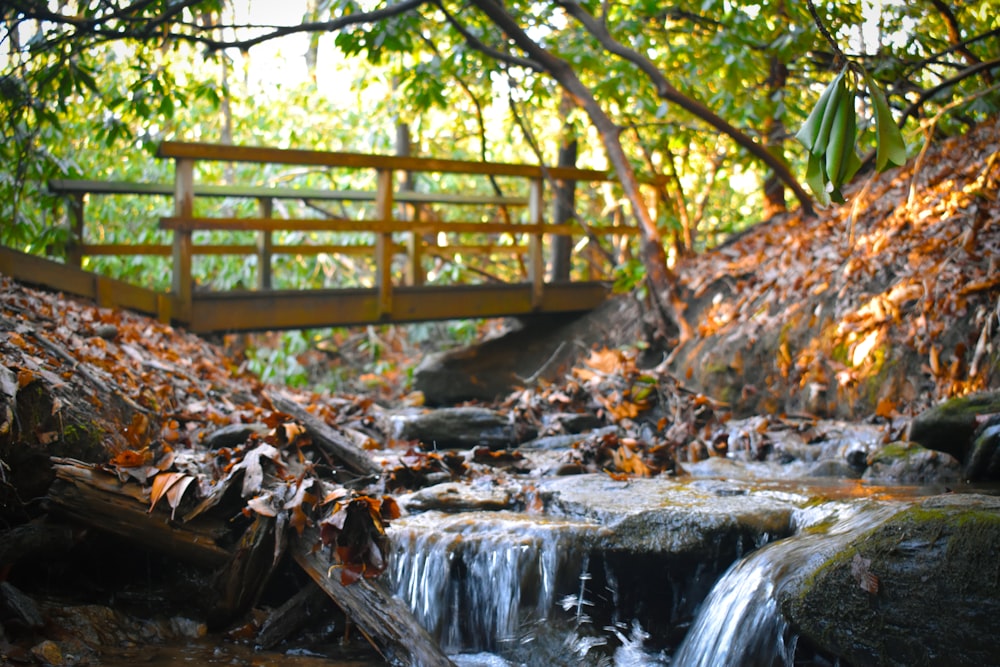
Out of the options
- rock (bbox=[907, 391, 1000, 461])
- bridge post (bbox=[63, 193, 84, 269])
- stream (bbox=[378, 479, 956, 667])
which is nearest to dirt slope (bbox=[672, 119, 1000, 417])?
rock (bbox=[907, 391, 1000, 461])

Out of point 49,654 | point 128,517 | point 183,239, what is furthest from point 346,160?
point 49,654

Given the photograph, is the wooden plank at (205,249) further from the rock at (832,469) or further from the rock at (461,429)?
the rock at (832,469)

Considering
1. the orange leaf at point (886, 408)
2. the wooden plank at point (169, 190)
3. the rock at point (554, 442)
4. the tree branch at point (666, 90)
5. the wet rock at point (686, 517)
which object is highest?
the tree branch at point (666, 90)

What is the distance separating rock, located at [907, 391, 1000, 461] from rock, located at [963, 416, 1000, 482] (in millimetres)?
73

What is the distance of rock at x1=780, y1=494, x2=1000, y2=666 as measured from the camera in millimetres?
2482

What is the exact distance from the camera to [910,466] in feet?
14.0

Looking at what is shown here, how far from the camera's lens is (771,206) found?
9.41 meters

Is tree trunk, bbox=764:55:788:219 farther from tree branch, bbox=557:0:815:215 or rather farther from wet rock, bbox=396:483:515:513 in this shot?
wet rock, bbox=396:483:515:513

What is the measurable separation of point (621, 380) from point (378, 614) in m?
4.12

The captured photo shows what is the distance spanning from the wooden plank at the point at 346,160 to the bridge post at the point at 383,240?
15 cm

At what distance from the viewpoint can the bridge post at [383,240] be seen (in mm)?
8297

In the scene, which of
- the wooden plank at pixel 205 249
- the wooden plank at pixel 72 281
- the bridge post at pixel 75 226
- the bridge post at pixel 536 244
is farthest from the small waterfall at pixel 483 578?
the bridge post at pixel 536 244

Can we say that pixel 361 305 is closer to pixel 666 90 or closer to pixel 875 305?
pixel 666 90

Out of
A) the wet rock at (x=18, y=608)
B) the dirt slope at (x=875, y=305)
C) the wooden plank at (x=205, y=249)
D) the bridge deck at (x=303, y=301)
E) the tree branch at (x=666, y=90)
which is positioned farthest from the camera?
the wooden plank at (x=205, y=249)
